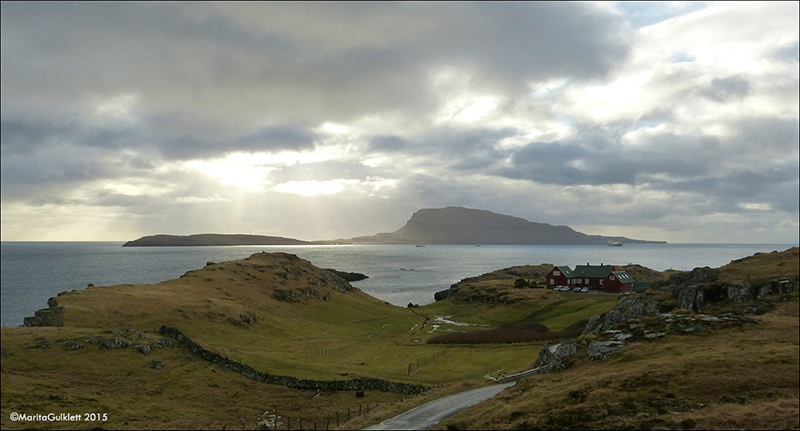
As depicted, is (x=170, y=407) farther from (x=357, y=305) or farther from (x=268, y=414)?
(x=357, y=305)

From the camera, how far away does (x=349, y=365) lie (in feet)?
234

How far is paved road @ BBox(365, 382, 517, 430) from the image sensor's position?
36.7m

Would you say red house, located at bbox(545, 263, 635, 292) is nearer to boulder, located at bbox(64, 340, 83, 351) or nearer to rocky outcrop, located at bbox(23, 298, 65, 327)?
boulder, located at bbox(64, 340, 83, 351)

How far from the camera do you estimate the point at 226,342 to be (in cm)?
7900

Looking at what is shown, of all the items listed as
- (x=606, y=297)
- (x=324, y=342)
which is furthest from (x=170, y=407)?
(x=606, y=297)

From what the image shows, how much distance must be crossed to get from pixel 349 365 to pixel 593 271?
316ft

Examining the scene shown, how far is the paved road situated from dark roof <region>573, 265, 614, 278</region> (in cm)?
9924

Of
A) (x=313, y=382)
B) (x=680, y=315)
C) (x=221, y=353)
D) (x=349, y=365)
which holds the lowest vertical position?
(x=349, y=365)

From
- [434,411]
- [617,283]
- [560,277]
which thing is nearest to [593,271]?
[617,283]

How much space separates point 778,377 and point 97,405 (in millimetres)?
54405

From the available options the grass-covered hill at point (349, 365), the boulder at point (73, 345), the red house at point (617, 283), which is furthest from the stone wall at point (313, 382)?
the red house at point (617, 283)

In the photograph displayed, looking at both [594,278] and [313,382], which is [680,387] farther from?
[594,278]

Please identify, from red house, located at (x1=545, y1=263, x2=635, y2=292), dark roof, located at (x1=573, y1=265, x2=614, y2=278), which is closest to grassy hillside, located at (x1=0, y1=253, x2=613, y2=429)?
red house, located at (x1=545, y1=263, x2=635, y2=292)

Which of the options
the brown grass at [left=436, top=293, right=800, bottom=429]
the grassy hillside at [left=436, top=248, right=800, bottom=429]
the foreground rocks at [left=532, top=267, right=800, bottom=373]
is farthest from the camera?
the foreground rocks at [left=532, top=267, right=800, bottom=373]
